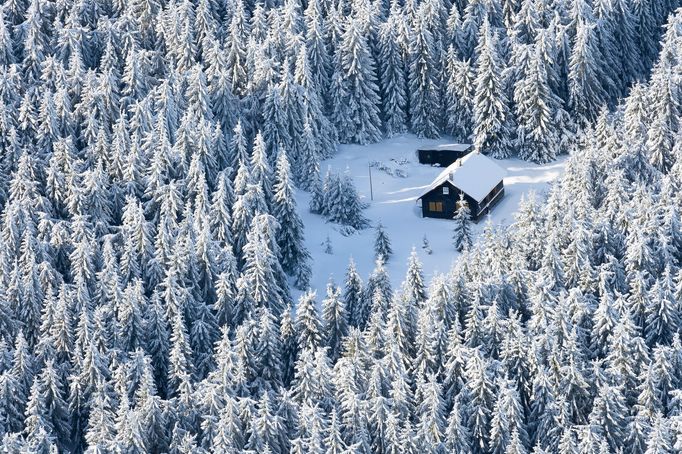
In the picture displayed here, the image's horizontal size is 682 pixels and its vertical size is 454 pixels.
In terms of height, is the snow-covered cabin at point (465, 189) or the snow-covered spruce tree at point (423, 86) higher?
the snow-covered spruce tree at point (423, 86)

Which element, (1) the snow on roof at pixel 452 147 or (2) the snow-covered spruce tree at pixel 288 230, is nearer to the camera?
(2) the snow-covered spruce tree at pixel 288 230

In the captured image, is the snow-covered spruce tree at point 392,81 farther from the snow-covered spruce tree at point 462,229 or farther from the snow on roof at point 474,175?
the snow-covered spruce tree at point 462,229

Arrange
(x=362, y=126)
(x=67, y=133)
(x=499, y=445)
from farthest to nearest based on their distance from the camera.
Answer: (x=362, y=126) → (x=67, y=133) → (x=499, y=445)

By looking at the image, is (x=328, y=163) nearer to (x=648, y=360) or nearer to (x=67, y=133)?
(x=67, y=133)

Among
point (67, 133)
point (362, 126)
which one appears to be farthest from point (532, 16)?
point (67, 133)

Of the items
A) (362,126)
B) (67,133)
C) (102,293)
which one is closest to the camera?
(102,293)

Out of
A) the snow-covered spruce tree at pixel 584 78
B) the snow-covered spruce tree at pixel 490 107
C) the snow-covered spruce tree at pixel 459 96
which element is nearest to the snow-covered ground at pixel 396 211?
the snow-covered spruce tree at pixel 490 107

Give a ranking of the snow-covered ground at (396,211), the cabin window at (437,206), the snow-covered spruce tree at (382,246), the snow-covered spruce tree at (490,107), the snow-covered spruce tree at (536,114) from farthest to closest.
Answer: the snow-covered spruce tree at (490,107)
the snow-covered spruce tree at (536,114)
the cabin window at (437,206)
the snow-covered ground at (396,211)
the snow-covered spruce tree at (382,246)

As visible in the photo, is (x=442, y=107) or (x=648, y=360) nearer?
(x=648, y=360)
